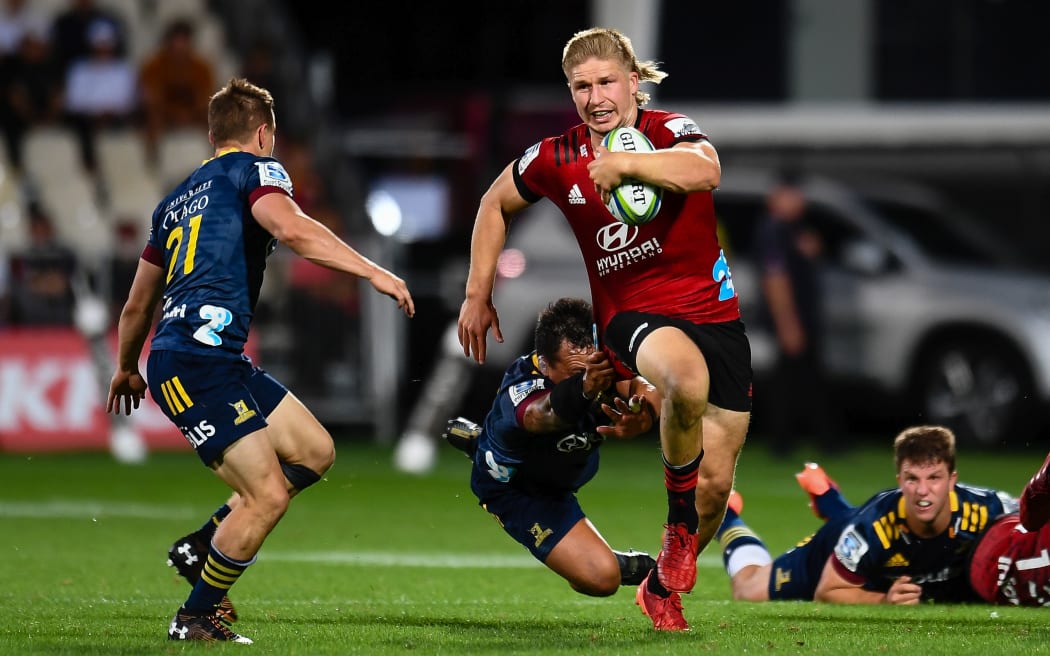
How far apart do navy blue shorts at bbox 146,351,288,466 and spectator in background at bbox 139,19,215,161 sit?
1286 centimetres

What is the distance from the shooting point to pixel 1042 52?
58.3ft

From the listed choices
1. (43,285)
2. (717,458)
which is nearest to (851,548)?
(717,458)

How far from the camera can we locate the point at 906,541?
7.63 meters

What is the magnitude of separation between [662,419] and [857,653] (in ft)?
3.67

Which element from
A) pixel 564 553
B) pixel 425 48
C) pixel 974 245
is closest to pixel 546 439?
pixel 564 553

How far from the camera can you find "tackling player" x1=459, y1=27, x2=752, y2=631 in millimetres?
6594

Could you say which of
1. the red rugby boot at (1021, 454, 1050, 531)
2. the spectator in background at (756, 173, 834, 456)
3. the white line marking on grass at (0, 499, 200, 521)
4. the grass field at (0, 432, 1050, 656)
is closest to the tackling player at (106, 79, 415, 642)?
the grass field at (0, 432, 1050, 656)

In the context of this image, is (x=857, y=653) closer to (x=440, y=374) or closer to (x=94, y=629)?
(x=94, y=629)

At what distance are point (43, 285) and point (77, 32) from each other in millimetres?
4512

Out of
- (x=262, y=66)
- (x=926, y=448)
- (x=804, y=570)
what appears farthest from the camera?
(x=262, y=66)

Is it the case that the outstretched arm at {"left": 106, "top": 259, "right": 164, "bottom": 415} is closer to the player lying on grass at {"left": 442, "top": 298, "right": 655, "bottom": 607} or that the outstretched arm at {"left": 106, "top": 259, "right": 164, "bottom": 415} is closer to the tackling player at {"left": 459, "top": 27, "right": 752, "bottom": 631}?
the tackling player at {"left": 459, "top": 27, "right": 752, "bottom": 631}

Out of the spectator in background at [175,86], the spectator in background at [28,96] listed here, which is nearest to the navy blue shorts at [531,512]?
the spectator in background at [175,86]

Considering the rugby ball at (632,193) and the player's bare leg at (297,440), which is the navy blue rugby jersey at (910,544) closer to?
the rugby ball at (632,193)

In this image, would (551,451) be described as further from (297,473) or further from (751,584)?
(751,584)
